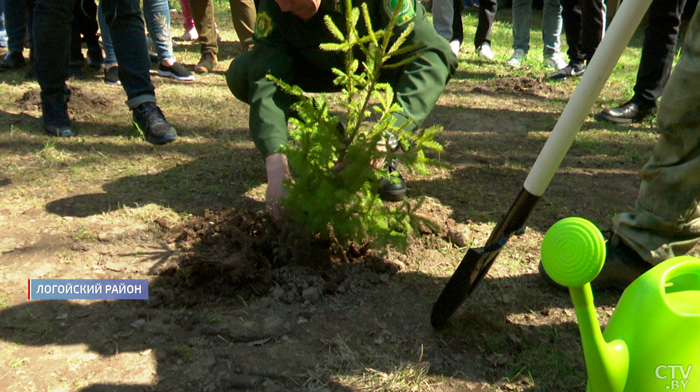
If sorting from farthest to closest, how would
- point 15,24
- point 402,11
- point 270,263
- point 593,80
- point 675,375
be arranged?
1. point 15,24
2. point 402,11
3. point 270,263
4. point 593,80
5. point 675,375

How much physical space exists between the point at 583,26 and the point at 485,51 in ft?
5.18

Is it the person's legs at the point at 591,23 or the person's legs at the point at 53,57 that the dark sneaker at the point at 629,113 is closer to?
the person's legs at the point at 591,23

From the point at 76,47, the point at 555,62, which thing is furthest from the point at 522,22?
the point at 76,47

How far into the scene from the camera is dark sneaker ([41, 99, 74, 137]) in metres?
3.48

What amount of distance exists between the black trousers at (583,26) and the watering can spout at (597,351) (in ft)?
14.4

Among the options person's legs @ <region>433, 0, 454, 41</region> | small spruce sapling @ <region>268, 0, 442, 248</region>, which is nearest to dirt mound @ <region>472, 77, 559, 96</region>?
person's legs @ <region>433, 0, 454, 41</region>

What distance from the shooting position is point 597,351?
1.17 metres

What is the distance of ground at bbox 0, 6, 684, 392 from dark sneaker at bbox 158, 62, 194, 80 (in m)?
1.57

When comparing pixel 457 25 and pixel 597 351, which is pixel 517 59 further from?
pixel 597 351

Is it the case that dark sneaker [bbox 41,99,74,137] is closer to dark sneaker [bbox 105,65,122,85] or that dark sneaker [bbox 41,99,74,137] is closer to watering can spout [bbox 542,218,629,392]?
dark sneaker [bbox 105,65,122,85]

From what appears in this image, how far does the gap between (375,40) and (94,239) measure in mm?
1488

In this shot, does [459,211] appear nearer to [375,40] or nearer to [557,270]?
[375,40]

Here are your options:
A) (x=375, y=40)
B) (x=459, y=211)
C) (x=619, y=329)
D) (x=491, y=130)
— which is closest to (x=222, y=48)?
(x=491, y=130)

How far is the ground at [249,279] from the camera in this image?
1670 mm
